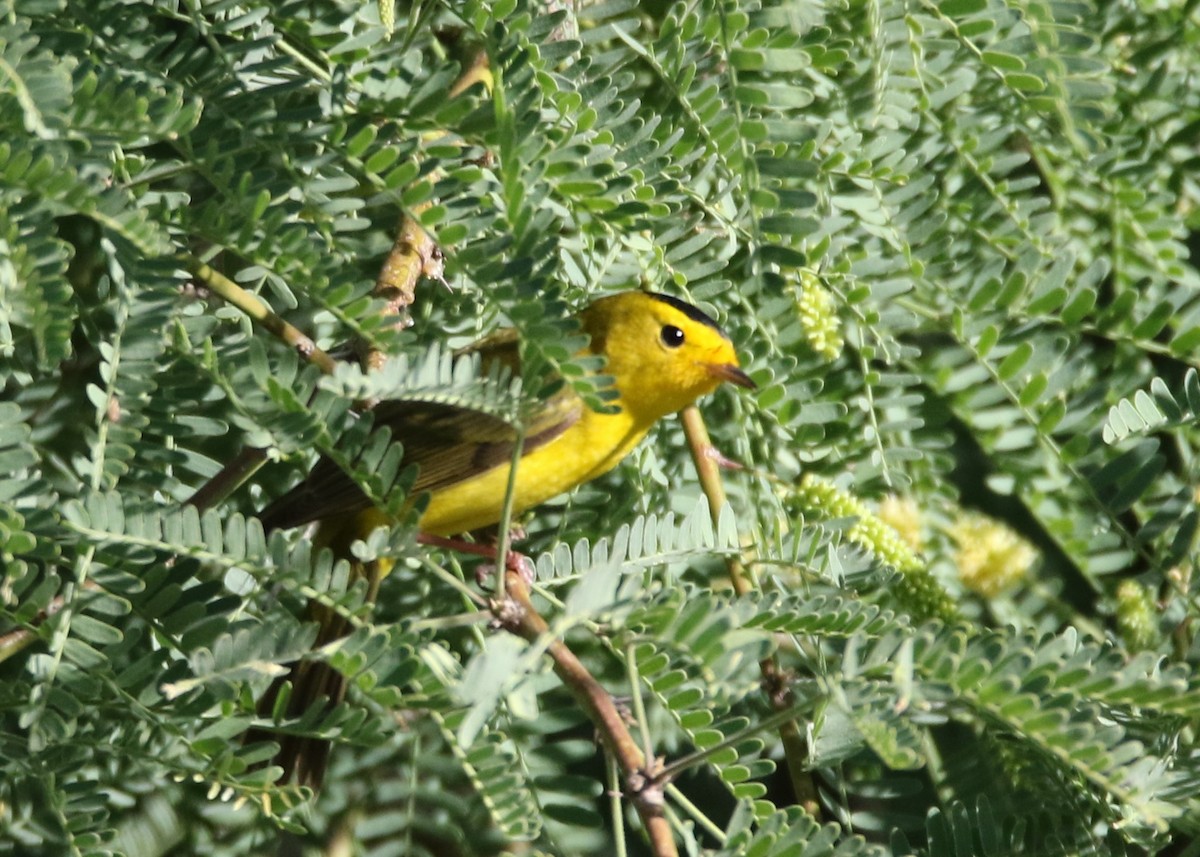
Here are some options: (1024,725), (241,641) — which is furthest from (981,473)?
(241,641)

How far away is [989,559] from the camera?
2.02 meters

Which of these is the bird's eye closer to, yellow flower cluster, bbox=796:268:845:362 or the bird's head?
the bird's head

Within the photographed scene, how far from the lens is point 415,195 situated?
1482 millimetres

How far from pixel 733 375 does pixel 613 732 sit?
64 centimetres

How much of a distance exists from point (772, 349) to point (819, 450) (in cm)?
17

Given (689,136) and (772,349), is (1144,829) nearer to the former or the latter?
(772,349)

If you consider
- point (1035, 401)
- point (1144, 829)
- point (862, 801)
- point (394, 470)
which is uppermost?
point (394, 470)

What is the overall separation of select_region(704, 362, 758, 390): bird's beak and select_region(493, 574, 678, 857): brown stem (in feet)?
1.58

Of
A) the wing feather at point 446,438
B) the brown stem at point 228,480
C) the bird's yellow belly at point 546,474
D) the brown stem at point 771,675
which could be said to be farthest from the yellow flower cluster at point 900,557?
the brown stem at point 228,480

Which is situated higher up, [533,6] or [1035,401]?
[533,6]

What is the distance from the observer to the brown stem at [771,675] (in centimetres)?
182

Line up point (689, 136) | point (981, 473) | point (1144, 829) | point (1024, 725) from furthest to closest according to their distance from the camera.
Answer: point (981, 473) → point (689, 136) → point (1144, 829) → point (1024, 725)

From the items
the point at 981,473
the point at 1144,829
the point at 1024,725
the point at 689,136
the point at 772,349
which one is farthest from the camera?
the point at 981,473

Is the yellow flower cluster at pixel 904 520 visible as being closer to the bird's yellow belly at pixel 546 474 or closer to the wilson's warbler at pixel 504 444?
the wilson's warbler at pixel 504 444
